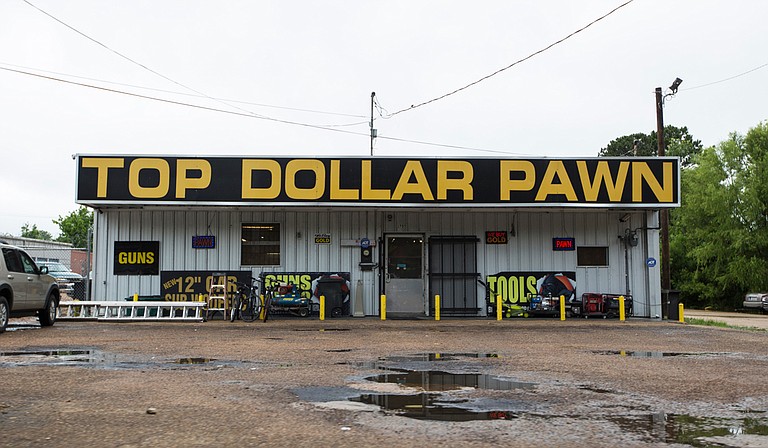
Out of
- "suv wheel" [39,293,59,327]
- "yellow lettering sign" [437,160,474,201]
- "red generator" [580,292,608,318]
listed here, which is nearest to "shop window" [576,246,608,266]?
"red generator" [580,292,608,318]

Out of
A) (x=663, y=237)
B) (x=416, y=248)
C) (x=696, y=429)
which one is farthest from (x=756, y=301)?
(x=696, y=429)

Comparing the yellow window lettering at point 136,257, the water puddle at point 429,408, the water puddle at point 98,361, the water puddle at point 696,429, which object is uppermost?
the yellow window lettering at point 136,257

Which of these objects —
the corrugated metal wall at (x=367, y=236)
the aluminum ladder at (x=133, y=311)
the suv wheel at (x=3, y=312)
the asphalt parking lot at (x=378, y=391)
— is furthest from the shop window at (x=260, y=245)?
the suv wheel at (x=3, y=312)

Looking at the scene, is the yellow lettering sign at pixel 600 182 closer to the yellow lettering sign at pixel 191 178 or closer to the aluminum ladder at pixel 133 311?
the yellow lettering sign at pixel 191 178

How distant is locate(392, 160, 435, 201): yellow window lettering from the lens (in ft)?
68.7

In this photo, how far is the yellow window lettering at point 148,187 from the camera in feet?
68.5

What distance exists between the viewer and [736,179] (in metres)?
37.5

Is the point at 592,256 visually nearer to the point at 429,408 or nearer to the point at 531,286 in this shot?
the point at 531,286

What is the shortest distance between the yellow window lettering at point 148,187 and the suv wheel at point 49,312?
14.3ft

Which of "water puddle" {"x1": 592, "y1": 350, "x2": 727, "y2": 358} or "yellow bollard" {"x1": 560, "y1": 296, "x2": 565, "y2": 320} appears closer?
"water puddle" {"x1": 592, "y1": 350, "x2": 727, "y2": 358}

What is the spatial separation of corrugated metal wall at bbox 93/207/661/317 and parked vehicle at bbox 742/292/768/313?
1269 centimetres

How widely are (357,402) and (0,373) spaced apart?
15.4 feet

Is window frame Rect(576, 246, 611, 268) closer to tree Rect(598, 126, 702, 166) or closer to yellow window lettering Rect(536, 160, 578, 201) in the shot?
yellow window lettering Rect(536, 160, 578, 201)

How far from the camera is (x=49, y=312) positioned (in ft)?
56.3
